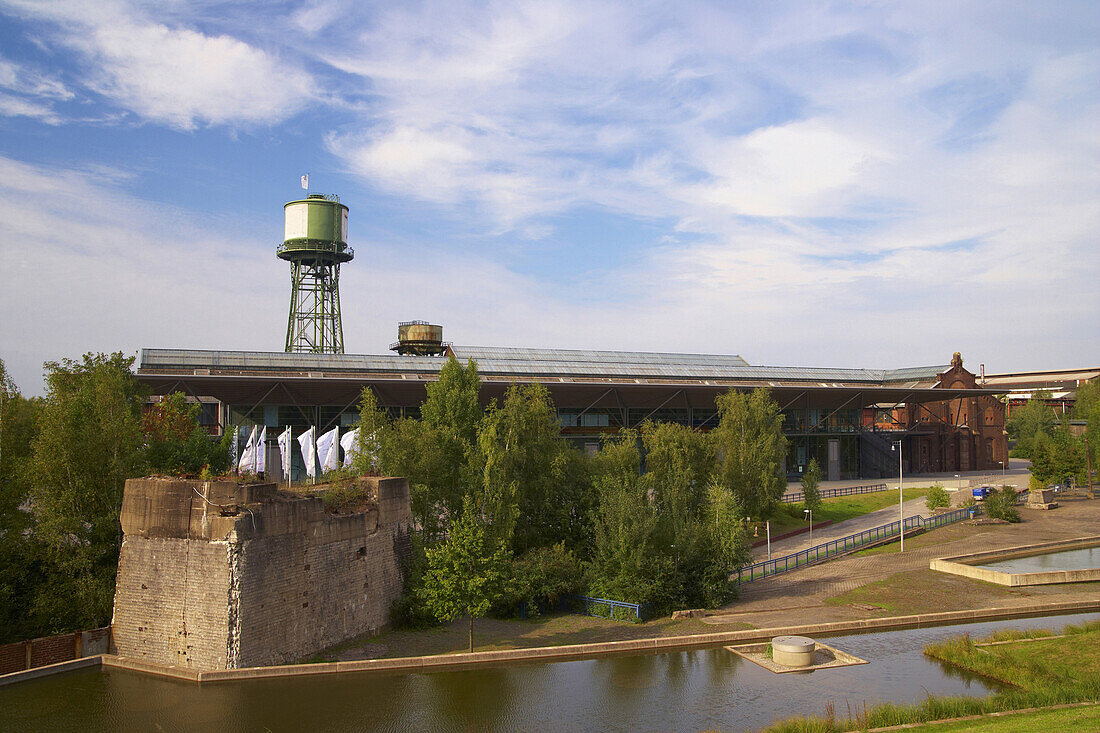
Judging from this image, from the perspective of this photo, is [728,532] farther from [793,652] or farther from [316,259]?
[316,259]

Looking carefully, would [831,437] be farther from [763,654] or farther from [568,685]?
[568,685]

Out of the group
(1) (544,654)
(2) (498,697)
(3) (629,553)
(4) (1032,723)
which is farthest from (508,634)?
(4) (1032,723)

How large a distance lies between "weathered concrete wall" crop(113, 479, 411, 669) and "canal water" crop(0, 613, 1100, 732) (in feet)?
3.90

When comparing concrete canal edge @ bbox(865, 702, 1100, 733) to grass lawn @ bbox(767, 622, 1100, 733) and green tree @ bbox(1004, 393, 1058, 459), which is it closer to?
grass lawn @ bbox(767, 622, 1100, 733)

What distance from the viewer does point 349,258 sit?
77.6 m

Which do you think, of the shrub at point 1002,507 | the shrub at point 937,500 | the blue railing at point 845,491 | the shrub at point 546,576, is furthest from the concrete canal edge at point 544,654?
the blue railing at point 845,491

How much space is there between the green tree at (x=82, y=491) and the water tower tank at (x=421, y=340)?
57.4m

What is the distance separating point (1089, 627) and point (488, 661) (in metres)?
20.6

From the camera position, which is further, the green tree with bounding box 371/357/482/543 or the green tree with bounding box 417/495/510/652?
the green tree with bounding box 371/357/482/543

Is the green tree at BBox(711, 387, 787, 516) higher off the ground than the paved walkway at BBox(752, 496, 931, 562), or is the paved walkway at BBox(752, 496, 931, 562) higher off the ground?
the green tree at BBox(711, 387, 787, 516)

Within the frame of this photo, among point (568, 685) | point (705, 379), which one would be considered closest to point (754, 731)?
point (568, 685)

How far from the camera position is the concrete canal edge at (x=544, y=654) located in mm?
23391

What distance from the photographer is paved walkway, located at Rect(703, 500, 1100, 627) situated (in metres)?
31.1

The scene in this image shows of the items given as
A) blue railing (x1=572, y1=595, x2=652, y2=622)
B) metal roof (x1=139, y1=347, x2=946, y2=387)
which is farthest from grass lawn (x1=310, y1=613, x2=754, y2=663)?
metal roof (x1=139, y1=347, x2=946, y2=387)
